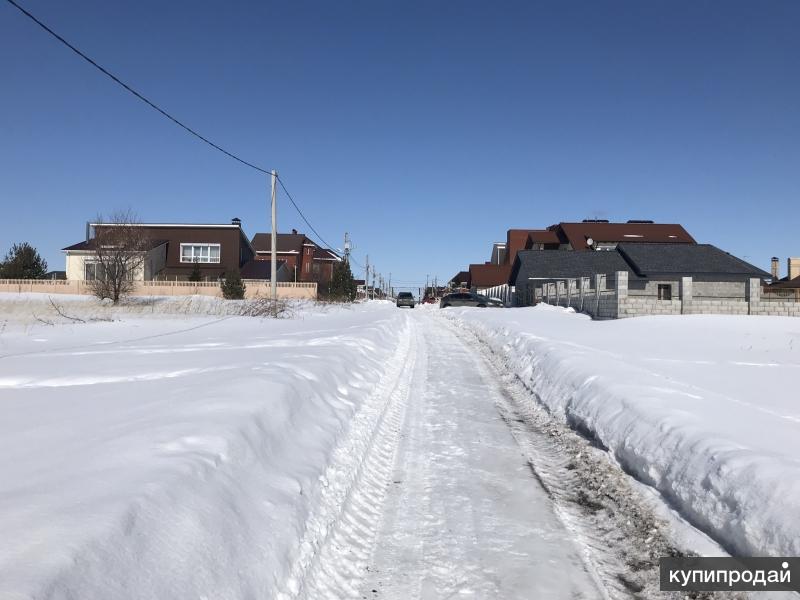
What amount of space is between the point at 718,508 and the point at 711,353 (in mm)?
11342

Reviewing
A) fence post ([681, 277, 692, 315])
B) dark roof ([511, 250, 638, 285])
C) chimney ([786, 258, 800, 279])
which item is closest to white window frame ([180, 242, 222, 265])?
dark roof ([511, 250, 638, 285])

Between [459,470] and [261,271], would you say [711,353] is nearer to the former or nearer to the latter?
[459,470]

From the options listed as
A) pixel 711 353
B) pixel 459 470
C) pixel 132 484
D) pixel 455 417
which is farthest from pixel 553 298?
pixel 132 484

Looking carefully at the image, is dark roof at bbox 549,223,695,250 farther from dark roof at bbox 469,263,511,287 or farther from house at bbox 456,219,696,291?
dark roof at bbox 469,263,511,287

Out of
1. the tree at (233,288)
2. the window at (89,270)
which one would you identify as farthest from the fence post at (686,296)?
the window at (89,270)

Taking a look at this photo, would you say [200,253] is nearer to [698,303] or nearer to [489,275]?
[489,275]

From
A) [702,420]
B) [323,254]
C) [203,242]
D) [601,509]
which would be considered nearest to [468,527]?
[601,509]

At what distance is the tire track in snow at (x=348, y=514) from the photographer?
10.3 ft

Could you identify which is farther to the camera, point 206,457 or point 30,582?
point 206,457

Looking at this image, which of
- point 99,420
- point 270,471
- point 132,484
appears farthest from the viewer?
point 99,420

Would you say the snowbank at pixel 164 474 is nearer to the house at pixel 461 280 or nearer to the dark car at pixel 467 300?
the dark car at pixel 467 300

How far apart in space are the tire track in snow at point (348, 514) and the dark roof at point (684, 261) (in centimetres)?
3579

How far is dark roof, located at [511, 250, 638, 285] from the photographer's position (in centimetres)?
4300

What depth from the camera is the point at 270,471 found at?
4.06m
